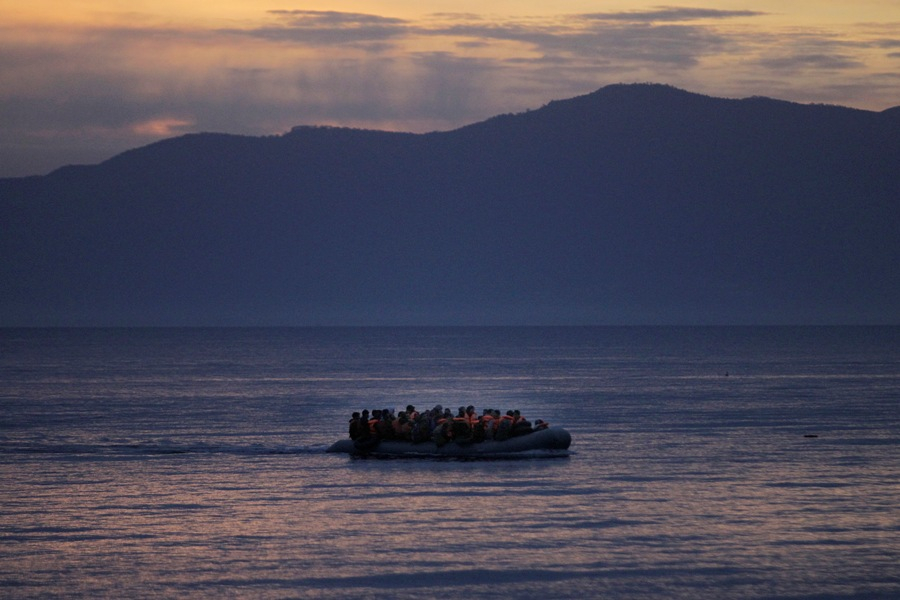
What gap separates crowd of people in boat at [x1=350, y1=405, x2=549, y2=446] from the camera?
40.1 m

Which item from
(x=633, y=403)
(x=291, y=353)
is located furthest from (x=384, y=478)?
(x=291, y=353)

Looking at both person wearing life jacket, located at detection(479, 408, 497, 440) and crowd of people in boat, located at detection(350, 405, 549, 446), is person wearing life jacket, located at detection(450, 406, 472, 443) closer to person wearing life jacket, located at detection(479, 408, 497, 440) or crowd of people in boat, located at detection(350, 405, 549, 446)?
crowd of people in boat, located at detection(350, 405, 549, 446)

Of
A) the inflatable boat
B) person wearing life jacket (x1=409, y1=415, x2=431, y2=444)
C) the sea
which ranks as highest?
person wearing life jacket (x1=409, y1=415, x2=431, y2=444)

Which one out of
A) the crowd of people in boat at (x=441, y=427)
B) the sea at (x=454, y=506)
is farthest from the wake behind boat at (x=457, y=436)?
the sea at (x=454, y=506)

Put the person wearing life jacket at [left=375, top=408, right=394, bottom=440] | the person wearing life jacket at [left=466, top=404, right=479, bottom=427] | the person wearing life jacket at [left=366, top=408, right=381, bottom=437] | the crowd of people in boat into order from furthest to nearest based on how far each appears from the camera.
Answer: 1. the person wearing life jacket at [left=375, top=408, right=394, bottom=440]
2. the person wearing life jacket at [left=366, top=408, right=381, bottom=437]
3. the person wearing life jacket at [left=466, top=404, right=479, bottom=427]
4. the crowd of people in boat

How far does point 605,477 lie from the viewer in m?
35.8

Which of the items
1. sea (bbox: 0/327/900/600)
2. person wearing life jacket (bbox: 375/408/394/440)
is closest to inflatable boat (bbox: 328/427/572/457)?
sea (bbox: 0/327/900/600)

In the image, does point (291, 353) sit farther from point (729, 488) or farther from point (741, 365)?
point (729, 488)

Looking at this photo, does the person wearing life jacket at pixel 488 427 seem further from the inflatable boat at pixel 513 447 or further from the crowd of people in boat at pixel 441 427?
the inflatable boat at pixel 513 447

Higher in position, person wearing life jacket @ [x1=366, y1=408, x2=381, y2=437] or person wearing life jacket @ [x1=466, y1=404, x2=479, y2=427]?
person wearing life jacket @ [x1=466, y1=404, x2=479, y2=427]

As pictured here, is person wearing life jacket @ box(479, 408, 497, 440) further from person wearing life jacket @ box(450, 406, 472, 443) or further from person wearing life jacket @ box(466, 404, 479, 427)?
person wearing life jacket @ box(450, 406, 472, 443)

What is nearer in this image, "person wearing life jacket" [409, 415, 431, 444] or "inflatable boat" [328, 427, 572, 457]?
"inflatable boat" [328, 427, 572, 457]

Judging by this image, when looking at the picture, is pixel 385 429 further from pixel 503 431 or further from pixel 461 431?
pixel 503 431

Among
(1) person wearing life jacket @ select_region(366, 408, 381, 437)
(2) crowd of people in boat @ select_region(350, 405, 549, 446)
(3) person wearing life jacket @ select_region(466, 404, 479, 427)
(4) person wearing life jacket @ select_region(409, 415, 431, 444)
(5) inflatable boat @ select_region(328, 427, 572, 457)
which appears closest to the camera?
(5) inflatable boat @ select_region(328, 427, 572, 457)
